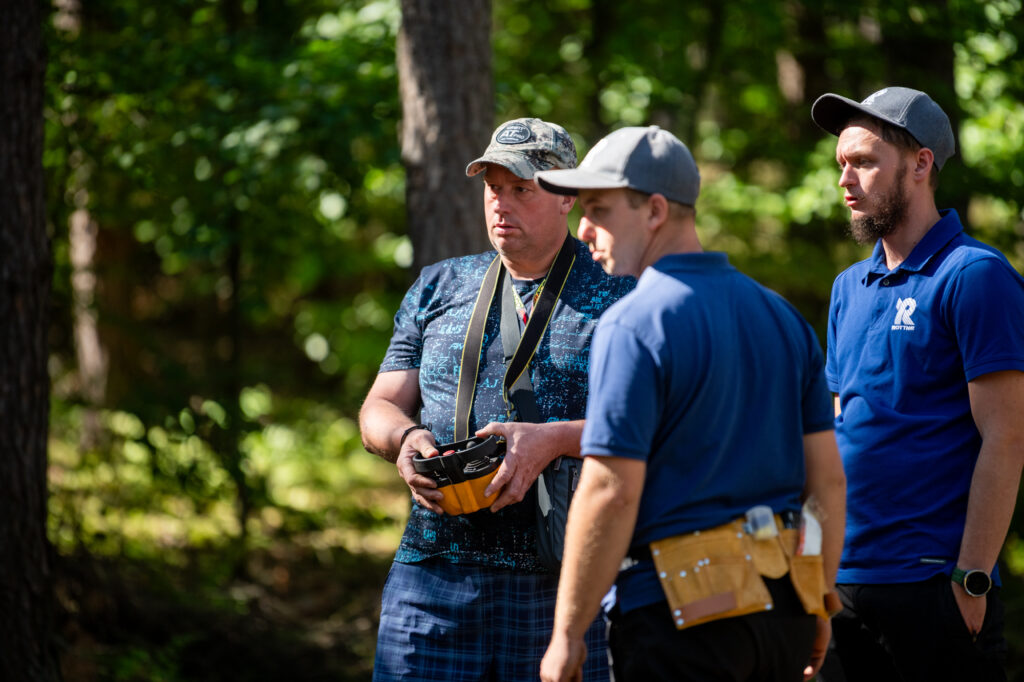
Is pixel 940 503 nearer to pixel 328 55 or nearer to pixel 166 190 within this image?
pixel 328 55

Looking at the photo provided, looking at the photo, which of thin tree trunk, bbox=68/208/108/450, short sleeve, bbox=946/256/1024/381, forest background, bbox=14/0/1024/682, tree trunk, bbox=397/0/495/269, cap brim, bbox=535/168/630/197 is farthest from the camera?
thin tree trunk, bbox=68/208/108/450

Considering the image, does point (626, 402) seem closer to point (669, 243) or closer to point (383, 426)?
point (669, 243)

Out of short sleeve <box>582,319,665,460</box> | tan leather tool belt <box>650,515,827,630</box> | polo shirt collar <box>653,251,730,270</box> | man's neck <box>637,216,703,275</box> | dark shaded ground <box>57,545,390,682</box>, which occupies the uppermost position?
man's neck <box>637,216,703,275</box>

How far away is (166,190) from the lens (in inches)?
239

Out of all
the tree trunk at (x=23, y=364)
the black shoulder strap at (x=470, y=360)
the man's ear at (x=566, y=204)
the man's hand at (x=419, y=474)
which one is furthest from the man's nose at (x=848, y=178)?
the tree trunk at (x=23, y=364)

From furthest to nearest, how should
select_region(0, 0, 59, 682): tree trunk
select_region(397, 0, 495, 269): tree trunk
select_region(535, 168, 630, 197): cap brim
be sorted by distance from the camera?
select_region(397, 0, 495, 269): tree trunk
select_region(0, 0, 59, 682): tree trunk
select_region(535, 168, 630, 197): cap brim

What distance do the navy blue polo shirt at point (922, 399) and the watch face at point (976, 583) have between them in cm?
7

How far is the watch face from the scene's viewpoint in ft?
8.25

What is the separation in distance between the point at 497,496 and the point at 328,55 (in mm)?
3925

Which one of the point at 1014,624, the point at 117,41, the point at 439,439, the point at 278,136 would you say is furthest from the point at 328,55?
the point at 1014,624

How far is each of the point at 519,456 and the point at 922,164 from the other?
4.77 ft

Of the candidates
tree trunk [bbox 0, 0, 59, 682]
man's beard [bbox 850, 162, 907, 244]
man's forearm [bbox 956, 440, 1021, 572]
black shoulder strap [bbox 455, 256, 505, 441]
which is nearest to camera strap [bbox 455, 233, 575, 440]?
black shoulder strap [bbox 455, 256, 505, 441]

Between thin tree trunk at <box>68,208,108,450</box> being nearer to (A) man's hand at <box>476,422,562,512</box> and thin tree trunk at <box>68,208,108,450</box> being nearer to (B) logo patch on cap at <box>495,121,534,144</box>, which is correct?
(B) logo patch on cap at <box>495,121,534,144</box>

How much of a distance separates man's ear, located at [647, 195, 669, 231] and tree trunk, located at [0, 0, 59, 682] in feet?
9.89
